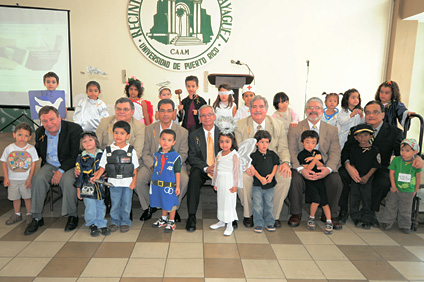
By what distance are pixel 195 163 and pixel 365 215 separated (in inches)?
79.4

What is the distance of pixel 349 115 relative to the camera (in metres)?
4.11

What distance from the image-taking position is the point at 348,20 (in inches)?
260

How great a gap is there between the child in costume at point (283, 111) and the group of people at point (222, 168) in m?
0.34

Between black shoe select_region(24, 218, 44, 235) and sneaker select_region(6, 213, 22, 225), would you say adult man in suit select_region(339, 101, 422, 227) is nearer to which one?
black shoe select_region(24, 218, 44, 235)

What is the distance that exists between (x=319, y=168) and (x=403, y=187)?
2.93 feet

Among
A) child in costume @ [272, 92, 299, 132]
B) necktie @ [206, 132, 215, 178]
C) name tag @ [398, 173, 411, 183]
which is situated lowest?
name tag @ [398, 173, 411, 183]

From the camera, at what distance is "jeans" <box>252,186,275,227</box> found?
10.9ft

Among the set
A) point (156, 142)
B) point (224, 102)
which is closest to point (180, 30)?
point (224, 102)

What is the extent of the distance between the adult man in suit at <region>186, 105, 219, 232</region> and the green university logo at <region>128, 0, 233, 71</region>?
340 centimetres

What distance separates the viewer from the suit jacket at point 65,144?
344 cm

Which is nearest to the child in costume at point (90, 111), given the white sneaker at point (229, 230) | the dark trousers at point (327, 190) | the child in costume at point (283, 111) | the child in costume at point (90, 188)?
the child in costume at point (90, 188)

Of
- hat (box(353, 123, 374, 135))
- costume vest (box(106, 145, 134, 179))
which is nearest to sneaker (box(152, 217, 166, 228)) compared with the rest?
costume vest (box(106, 145, 134, 179))

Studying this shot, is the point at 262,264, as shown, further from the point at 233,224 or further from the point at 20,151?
the point at 20,151

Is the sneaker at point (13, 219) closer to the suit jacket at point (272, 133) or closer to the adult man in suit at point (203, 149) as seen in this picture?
the adult man in suit at point (203, 149)
